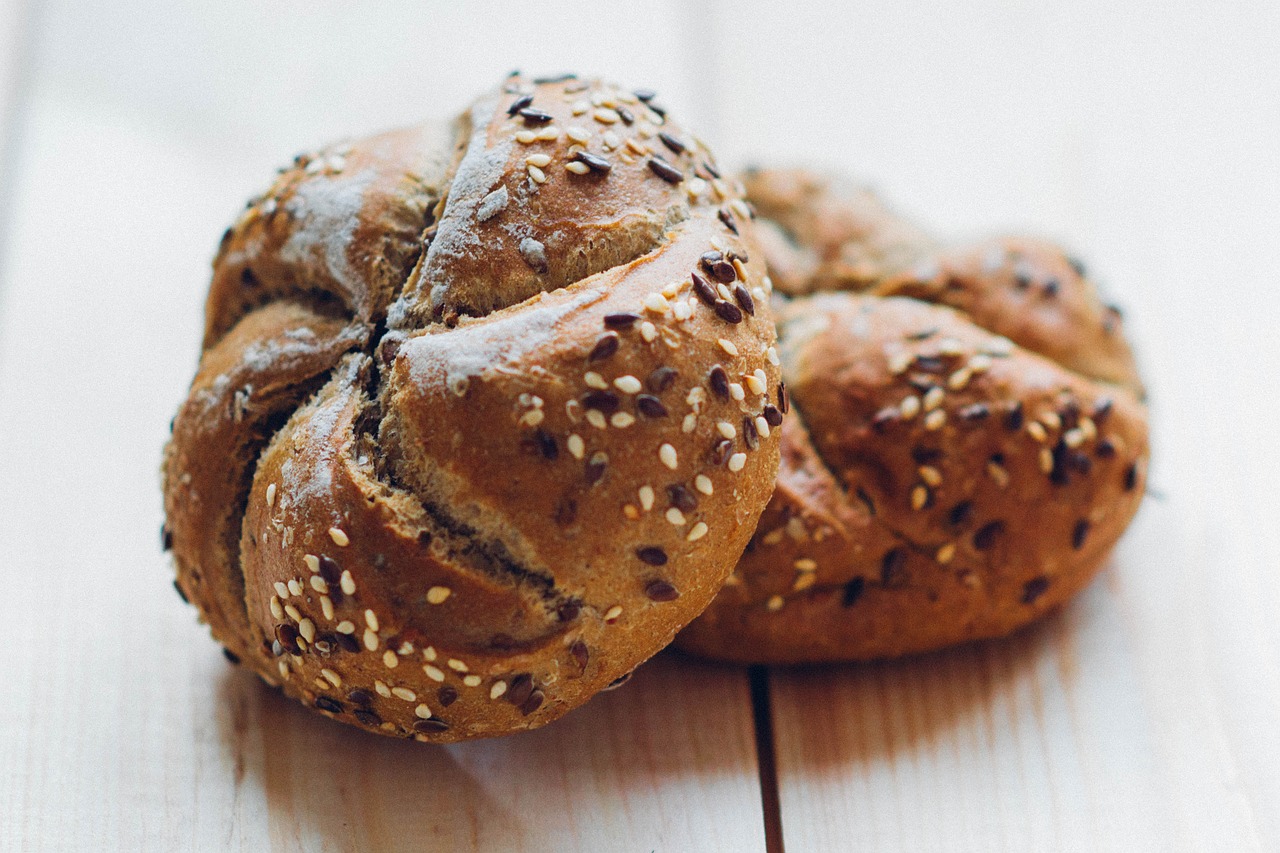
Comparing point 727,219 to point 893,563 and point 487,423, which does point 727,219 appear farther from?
point 893,563

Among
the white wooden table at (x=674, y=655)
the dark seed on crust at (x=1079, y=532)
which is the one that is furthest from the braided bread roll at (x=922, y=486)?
the white wooden table at (x=674, y=655)

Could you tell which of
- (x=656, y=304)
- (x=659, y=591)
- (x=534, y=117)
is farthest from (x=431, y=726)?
(x=534, y=117)

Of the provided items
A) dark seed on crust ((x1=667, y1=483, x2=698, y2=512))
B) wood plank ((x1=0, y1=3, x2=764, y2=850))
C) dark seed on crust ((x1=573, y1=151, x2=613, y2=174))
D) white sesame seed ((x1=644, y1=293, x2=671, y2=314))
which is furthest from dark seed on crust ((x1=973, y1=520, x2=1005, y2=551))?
dark seed on crust ((x1=573, y1=151, x2=613, y2=174))

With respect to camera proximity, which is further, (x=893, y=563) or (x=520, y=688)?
(x=893, y=563)

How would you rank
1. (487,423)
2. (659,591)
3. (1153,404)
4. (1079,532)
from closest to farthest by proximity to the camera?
(487,423)
(659,591)
(1079,532)
(1153,404)

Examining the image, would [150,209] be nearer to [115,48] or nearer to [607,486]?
[115,48]

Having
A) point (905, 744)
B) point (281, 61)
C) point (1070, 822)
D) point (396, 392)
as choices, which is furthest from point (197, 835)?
point (281, 61)

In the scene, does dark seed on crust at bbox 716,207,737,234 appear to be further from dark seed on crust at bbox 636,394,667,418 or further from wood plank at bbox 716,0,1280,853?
wood plank at bbox 716,0,1280,853
